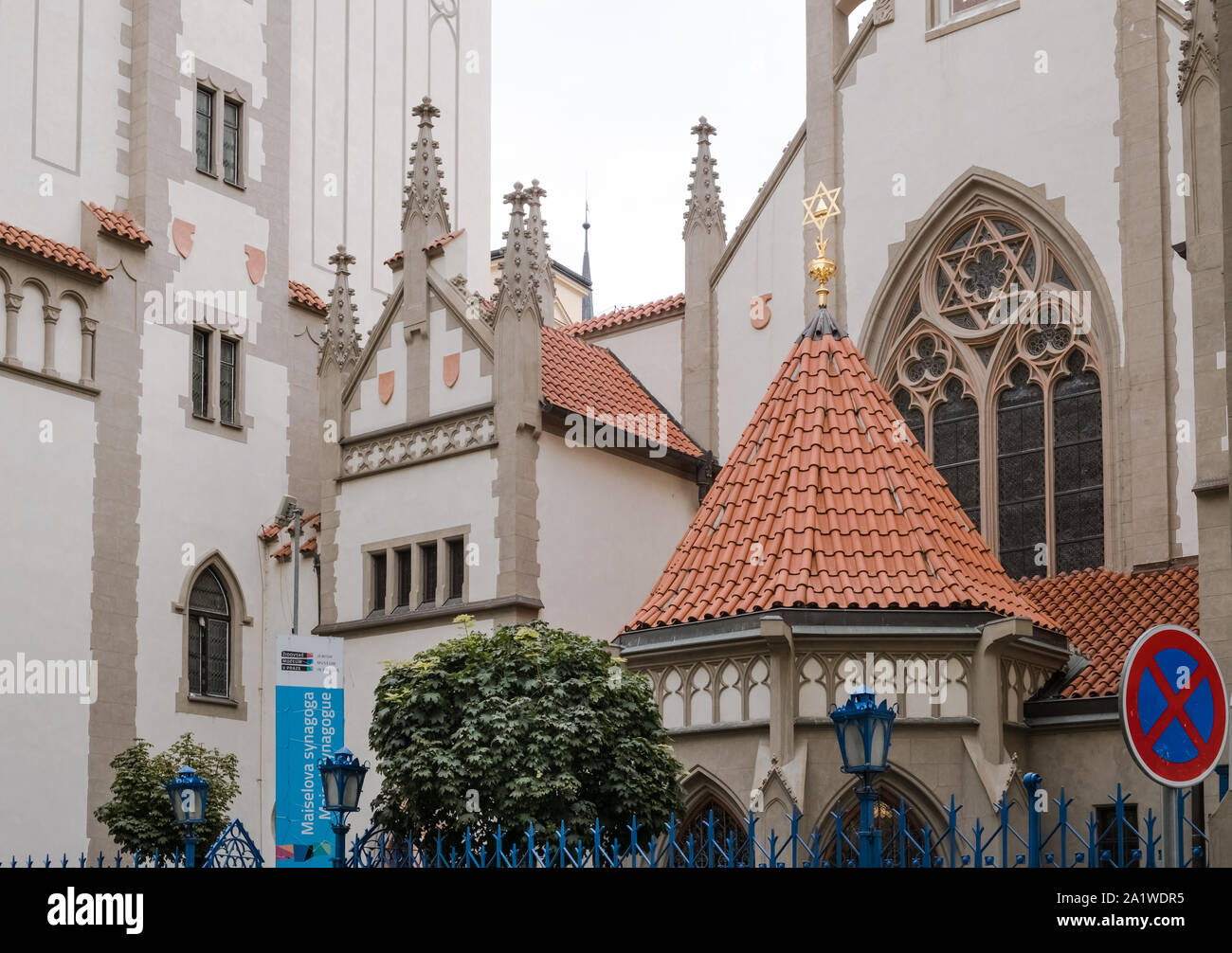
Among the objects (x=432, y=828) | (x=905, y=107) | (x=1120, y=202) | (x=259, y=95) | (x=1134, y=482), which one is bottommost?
(x=432, y=828)

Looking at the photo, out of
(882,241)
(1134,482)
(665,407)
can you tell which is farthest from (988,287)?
(665,407)

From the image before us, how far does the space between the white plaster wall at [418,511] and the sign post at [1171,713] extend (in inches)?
667

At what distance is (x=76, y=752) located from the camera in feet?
87.3

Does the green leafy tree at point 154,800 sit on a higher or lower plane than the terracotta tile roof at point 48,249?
lower

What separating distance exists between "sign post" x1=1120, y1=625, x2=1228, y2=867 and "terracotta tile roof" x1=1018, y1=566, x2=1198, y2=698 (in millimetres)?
12485

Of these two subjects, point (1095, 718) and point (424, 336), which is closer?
point (1095, 718)

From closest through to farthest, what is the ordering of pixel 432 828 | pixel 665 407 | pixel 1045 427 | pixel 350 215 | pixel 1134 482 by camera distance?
1. pixel 432 828
2. pixel 1134 482
3. pixel 1045 427
4. pixel 665 407
5. pixel 350 215

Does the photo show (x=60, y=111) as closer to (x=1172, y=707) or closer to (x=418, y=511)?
(x=418, y=511)

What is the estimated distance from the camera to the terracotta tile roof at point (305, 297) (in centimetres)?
3234

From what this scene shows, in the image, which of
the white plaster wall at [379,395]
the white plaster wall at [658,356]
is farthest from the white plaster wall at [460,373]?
the white plaster wall at [658,356]

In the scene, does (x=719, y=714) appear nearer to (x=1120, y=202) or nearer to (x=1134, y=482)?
(x=1134, y=482)

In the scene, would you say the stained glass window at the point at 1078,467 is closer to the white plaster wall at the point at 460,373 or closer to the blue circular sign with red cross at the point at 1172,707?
the white plaster wall at the point at 460,373

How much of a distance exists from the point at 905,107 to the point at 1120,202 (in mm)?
4127

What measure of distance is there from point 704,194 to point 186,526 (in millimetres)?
10413
